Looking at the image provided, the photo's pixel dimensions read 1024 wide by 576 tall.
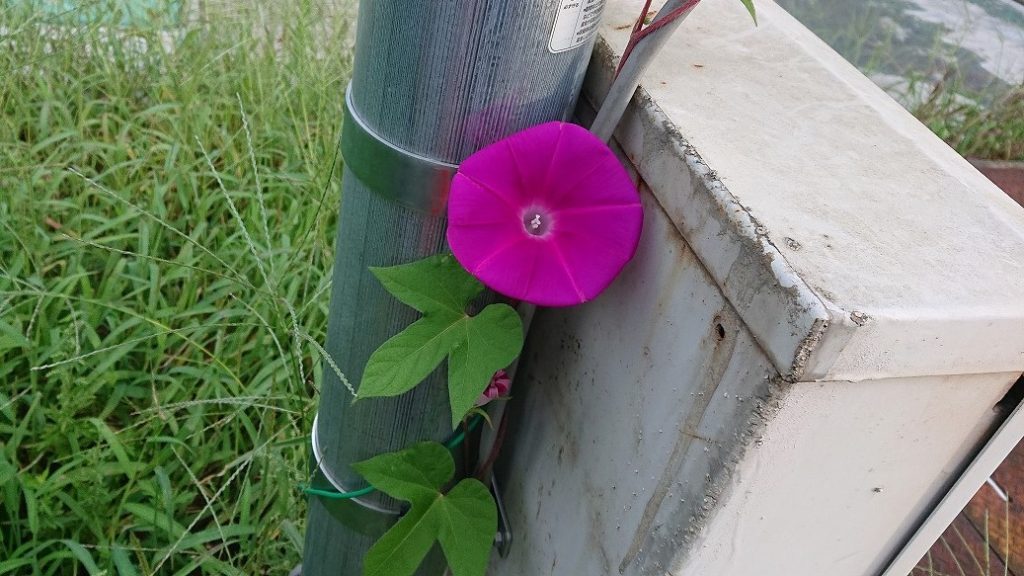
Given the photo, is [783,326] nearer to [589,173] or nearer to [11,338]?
[589,173]

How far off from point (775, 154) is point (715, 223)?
0.40ft

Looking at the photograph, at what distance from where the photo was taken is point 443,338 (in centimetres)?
77

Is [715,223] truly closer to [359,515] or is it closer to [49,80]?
[359,515]

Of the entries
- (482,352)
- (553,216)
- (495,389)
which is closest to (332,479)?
(495,389)

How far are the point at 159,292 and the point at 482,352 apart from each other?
1.23 metres

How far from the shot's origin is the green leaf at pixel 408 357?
29.6 inches

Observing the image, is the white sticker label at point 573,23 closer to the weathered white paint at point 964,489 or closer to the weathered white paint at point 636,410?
the weathered white paint at point 636,410

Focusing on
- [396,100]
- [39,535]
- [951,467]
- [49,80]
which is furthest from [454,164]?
[49,80]

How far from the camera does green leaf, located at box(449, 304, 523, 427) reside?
2.42 feet

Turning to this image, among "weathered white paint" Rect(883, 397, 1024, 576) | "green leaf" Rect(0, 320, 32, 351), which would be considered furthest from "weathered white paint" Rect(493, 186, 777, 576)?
"green leaf" Rect(0, 320, 32, 351)

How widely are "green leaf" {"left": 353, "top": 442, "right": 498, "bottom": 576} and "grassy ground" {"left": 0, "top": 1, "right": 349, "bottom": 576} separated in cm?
21

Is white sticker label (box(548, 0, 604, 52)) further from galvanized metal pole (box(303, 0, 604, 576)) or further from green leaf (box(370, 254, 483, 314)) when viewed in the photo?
green leaf (box(370, 254, 483, 314))

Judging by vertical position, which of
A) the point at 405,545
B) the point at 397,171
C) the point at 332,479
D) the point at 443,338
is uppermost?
the point at 397,171

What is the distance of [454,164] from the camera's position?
771mm
